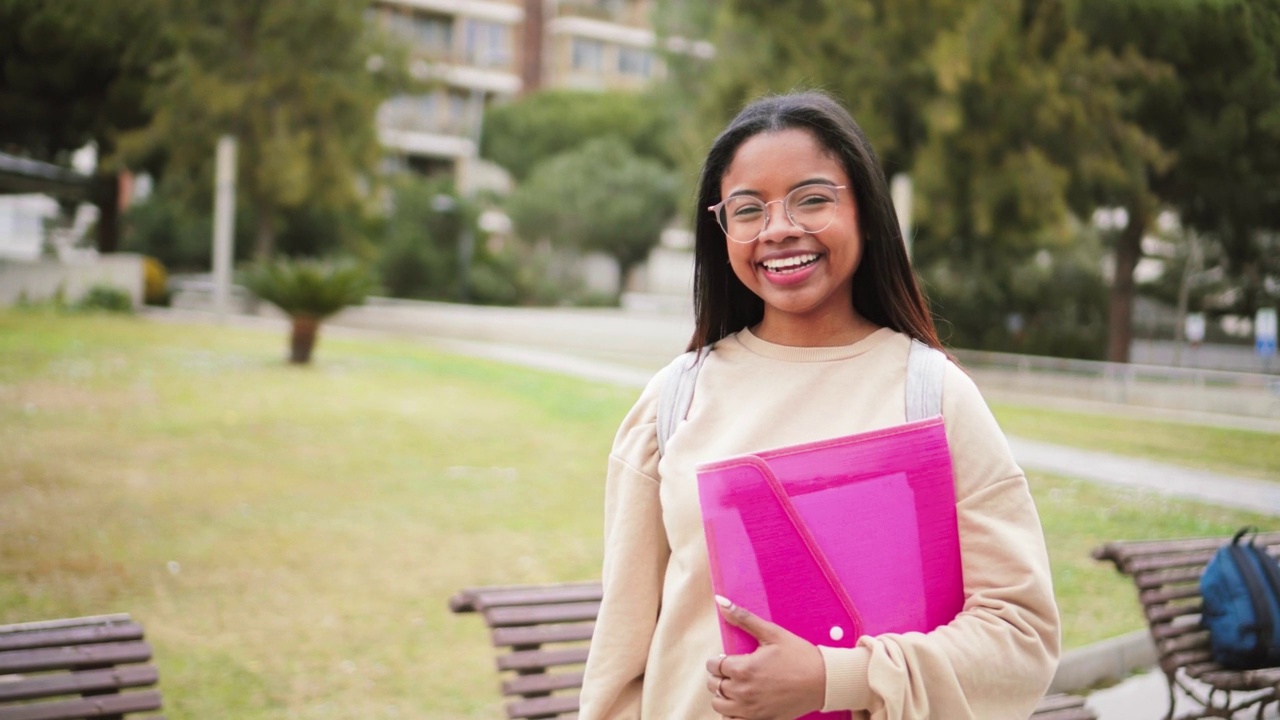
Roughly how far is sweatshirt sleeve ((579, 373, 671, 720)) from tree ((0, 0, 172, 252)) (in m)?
5.21

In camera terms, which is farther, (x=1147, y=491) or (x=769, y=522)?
(x=1147, y=491)

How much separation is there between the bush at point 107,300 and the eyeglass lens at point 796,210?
18.5 m

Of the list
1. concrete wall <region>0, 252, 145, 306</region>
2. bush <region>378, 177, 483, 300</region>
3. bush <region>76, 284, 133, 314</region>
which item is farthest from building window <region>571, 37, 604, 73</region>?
bush <region>76, 284, 133, 314</region>

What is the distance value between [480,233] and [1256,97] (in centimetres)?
3165

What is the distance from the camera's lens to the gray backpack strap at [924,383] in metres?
1.57

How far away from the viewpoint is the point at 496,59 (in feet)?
158

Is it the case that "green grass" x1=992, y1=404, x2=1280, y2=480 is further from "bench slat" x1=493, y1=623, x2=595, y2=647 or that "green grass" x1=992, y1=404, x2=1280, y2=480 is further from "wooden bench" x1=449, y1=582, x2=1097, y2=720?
"bench slat" x1=493, y1=623, x2=595, y2=647

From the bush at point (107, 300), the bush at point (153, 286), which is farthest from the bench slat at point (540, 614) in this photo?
the bush at point (153, 286)

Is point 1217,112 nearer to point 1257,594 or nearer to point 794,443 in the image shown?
point 1257,594

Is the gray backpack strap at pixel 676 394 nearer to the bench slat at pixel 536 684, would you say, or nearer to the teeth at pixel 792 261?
the teeth at pixel 792 261

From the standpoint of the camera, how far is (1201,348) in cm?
562

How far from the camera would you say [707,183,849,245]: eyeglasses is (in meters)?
1.65

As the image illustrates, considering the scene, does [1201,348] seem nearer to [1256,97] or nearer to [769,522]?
[1256,97]

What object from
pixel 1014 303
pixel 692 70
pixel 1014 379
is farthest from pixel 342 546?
pixel 692 70
